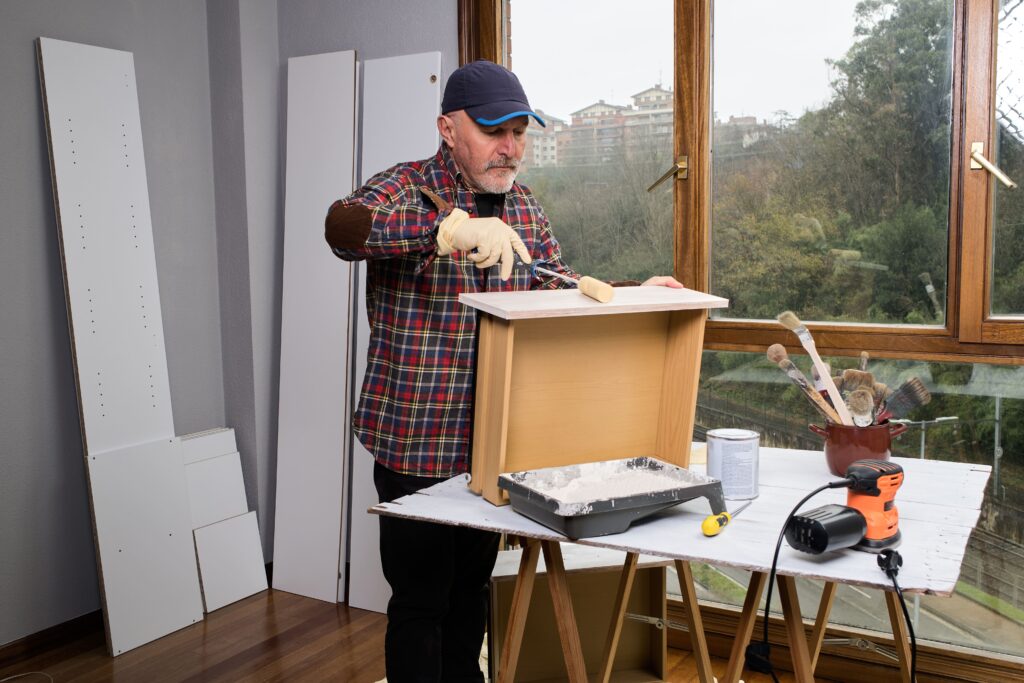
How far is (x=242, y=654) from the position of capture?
9.01ft

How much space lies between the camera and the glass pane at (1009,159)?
87.4 inches

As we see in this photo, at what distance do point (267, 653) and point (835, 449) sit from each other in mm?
1889

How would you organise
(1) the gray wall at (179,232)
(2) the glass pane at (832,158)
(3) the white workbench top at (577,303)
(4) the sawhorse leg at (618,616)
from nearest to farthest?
1. (3) the white workbench top at (577,303)
2. (4) the sawhorse leg at (618,616)
3. (2) the glass pane at (832,158)
4. (1) the gray wall at (179,232)

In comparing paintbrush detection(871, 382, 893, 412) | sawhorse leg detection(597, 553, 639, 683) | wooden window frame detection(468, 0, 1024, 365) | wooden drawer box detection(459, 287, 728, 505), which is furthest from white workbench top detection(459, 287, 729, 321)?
wooden window frame detection(468, 0, 1024, 365)

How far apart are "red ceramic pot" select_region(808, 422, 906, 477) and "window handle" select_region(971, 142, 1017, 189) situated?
0.88m

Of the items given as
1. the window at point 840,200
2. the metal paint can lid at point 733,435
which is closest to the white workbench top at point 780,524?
the metal paint can lid at point 733,435

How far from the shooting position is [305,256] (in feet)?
10.6

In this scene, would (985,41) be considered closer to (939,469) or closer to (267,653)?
(939,469)

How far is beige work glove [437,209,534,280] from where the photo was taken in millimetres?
1591

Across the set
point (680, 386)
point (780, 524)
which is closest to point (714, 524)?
point (780, 524)

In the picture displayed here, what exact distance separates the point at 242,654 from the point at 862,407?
6.62 feet

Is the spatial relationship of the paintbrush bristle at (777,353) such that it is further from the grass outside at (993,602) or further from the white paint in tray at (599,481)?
the grass outside at (993,602)

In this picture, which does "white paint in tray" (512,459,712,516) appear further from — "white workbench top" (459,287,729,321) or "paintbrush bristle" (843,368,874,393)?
"paintbrush bristle" (843,368,874,393)

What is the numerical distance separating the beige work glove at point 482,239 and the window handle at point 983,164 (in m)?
1.33
